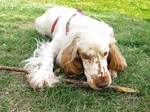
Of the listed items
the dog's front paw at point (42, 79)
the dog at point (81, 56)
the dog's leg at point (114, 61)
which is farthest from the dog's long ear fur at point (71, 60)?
the dog's leg at point (114, 61)

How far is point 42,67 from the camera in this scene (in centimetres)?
362

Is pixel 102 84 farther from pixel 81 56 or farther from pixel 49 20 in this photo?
pixel 49 20

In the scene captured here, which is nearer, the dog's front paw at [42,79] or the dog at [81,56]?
the dog at [81,56]

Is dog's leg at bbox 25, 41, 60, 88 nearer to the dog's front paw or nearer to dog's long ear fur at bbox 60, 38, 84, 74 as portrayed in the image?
the dog's front paw

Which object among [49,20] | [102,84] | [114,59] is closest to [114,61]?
[114,59]

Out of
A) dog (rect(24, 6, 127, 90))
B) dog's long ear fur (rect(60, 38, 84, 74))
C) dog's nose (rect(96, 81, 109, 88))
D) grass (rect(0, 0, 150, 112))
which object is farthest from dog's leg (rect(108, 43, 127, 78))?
dog's nose (rect(96, 81, 109, 88))

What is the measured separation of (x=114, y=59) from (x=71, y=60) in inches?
23.7

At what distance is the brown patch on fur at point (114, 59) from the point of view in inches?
139

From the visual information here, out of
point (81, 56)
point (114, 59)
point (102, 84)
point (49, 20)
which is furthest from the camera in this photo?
point (49, 20)

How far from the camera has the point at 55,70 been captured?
3.74 m

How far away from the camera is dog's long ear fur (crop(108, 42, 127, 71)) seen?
11.6 feet

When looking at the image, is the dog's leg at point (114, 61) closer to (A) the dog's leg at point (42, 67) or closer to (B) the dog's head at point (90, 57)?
(B) the dog's head at point (90, 57)

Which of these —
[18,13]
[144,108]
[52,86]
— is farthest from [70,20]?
[18,13]

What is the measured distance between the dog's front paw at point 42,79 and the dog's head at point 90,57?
0.22 metres
